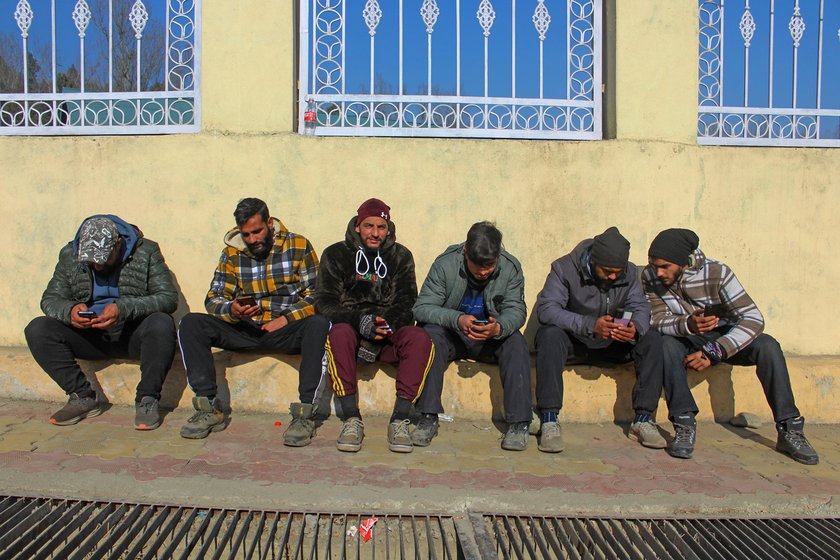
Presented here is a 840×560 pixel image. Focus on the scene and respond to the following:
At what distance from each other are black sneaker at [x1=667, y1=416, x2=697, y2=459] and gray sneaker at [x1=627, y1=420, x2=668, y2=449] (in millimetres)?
66

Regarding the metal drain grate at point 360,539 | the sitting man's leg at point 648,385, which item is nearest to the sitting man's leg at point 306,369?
the metal drain grate at point 360,539

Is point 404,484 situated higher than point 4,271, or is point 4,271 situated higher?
point 4,271

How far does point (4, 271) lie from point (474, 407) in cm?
362

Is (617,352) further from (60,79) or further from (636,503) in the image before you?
(60,79)

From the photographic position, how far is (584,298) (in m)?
4.60

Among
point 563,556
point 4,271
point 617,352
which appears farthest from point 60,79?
point 563,556

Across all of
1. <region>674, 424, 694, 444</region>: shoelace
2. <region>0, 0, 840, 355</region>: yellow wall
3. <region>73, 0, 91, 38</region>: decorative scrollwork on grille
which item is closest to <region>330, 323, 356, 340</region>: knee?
<region>0, 0, 840, 355</region>: yellow wall

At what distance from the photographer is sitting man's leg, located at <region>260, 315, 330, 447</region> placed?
13.9 ft

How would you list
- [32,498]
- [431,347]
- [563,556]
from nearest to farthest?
[563,556] < [32,498] < [431,347]

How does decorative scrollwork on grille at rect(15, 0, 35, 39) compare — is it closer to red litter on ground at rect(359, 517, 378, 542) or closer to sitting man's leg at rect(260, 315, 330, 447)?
sitting man's leg at rect(260, 315, 330, 447)

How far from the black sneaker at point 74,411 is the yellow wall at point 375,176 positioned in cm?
106

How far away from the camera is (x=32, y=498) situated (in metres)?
3.51

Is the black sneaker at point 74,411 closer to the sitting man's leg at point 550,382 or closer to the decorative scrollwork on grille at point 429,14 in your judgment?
the sitting man's leg at point 550,382

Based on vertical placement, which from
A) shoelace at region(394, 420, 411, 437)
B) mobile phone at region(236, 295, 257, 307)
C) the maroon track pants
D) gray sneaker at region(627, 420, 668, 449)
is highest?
mobile phone at region(236, 295, 257, 307)
